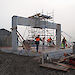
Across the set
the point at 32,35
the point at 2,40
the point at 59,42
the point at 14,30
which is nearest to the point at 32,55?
the point at 14,30

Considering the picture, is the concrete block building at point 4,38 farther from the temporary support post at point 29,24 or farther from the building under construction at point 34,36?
the temporary support post at point 29,24

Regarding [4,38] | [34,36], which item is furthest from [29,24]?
[4,38]

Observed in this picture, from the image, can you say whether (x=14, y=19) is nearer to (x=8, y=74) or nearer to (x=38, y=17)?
(x=38, y=17)

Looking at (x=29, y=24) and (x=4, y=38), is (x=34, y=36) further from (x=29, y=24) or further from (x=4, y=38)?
(x=4, y=38)

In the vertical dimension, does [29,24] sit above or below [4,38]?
above

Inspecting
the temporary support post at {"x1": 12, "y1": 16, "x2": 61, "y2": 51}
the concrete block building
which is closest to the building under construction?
the temporary support post at {"x1": 12, "y1": 16, "x2": 61, "y2": 51}

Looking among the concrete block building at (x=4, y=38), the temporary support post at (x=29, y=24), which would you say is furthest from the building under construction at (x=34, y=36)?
the concrete block building at (x=4, y=38)

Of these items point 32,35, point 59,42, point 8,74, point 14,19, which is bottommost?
point 8,74

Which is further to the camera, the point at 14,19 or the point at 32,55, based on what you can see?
the point at 14,19

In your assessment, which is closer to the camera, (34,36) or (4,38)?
(34,36)

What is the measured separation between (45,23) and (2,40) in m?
9.30

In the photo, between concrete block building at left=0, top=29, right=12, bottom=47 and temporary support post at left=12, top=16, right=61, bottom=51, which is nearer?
temporary support post at left=12, top=16, right=61, bottom=51

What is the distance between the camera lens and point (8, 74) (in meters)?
6.00

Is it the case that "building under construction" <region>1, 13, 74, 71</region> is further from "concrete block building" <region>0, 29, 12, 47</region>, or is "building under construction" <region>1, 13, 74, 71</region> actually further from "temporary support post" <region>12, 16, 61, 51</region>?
"concrete block building" <region>0, 29, 12, 47</region>
